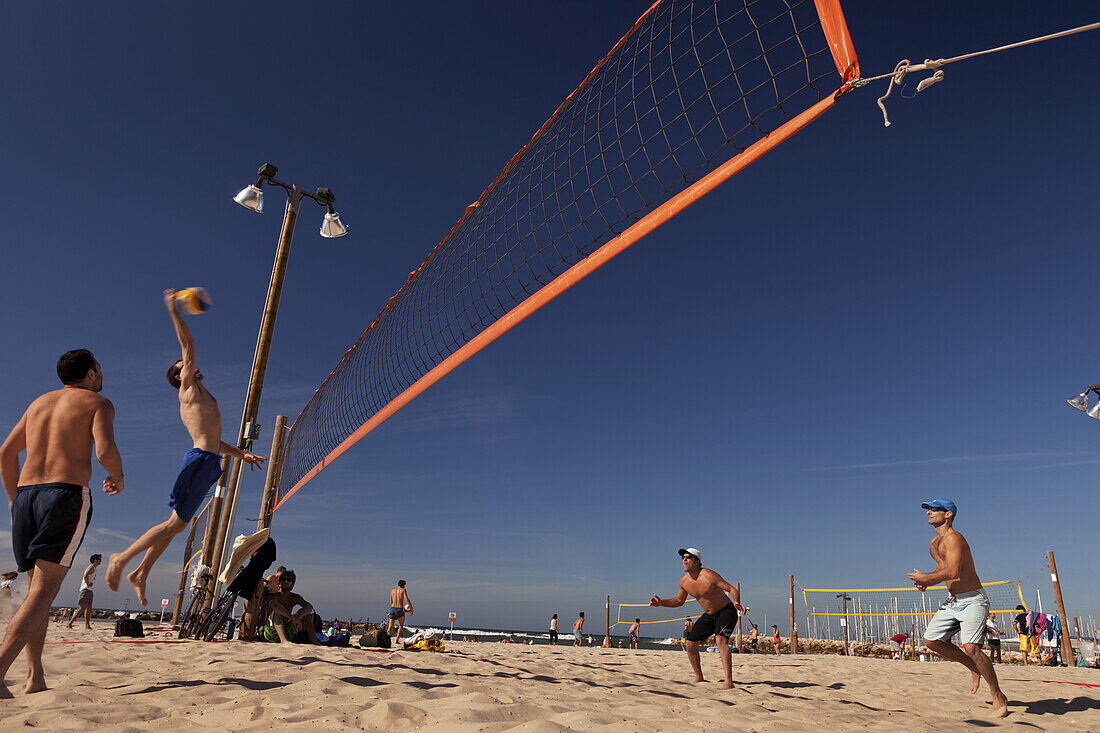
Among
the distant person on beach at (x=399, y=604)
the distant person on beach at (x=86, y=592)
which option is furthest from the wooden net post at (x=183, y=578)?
the distant person on beach at (x=399, y=604)

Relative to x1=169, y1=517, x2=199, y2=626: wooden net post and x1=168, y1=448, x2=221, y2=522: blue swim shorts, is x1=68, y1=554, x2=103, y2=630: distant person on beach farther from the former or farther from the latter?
x1=168, y1=448, x2=221, y2=522: blue swim shorts

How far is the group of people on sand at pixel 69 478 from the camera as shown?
98.3 inches

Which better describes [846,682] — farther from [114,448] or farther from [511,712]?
[114,448]

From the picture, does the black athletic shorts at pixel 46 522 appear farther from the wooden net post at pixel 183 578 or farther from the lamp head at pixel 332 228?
the wooden net post at pixel 183 578

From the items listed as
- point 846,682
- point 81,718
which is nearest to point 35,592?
point 81,718

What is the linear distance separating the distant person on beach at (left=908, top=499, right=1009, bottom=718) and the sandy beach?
0.32m

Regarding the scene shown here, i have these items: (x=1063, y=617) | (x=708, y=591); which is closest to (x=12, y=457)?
(x=708, y=591)

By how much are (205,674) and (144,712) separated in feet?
3.38

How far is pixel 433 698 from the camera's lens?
3.01 m

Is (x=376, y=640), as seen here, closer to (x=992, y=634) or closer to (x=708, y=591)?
(x=708, y=591)

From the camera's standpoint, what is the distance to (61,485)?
2.55m

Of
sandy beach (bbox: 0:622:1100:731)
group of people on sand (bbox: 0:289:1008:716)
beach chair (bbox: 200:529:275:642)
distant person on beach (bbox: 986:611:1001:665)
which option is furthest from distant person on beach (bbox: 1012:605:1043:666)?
group of people on sand (bbox: 0:289:1008:716)

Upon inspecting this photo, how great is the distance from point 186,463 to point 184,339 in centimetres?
58

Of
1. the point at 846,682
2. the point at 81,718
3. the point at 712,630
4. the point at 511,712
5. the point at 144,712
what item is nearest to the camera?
the point at 81,718
